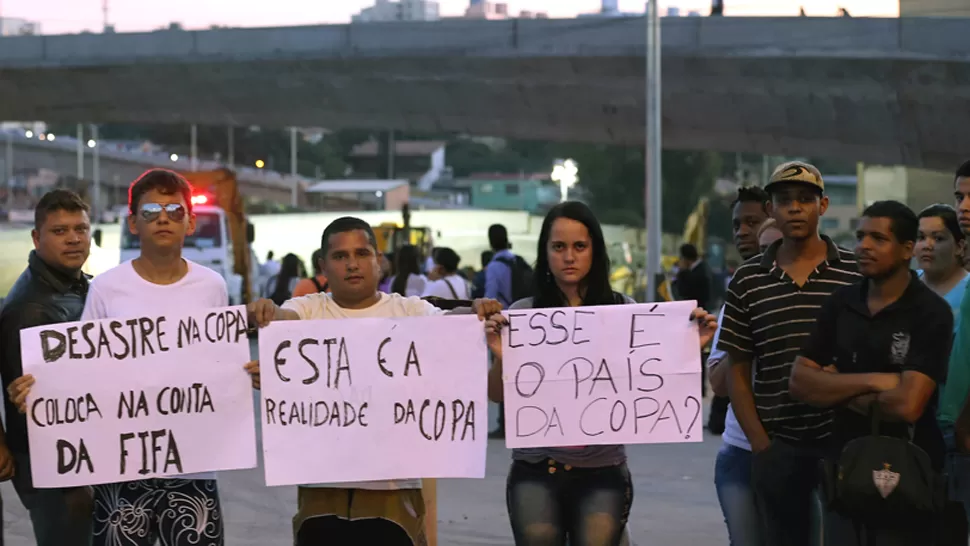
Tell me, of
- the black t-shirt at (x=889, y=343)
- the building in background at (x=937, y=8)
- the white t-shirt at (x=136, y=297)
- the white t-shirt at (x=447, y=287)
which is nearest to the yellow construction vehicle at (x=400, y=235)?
the building in background at (x=937, y=8)

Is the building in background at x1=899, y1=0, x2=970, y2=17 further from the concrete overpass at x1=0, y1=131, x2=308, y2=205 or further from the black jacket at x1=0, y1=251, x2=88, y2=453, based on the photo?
the concrete overpass at x1=0, y1=131, x2=308, y2=205

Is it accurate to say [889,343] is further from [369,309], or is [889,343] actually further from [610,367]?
[369,309]

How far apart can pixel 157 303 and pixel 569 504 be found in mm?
1666

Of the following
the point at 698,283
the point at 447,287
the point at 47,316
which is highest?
the point at 47,316

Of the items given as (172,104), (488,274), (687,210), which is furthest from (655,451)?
(687,210)

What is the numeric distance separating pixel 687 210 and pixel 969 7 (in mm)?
39513

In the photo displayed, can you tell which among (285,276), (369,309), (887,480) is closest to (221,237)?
(285,276)

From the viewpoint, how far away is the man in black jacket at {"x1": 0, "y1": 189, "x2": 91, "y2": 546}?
5.08 metres

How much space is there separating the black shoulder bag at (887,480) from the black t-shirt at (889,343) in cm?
14

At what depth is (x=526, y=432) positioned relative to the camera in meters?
4.97

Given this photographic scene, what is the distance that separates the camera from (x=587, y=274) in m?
5.12

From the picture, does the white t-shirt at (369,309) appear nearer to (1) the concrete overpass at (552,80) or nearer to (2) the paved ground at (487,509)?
(2) the paved ground at (487,509)

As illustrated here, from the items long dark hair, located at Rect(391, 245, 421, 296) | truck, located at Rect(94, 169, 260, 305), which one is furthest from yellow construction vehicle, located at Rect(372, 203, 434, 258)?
long dark hair, located at Rect(391, 245, 421, 296)

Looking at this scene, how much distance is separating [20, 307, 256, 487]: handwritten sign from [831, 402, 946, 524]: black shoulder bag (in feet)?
7.06
